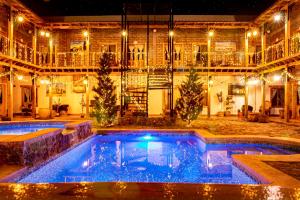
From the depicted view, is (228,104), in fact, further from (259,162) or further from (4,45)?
(259,162)

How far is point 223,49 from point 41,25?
12236 millimetres

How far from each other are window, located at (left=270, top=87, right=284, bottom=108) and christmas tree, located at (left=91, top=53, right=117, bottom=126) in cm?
1273

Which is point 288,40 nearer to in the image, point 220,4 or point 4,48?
point 220,4

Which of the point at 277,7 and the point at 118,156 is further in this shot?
the point at 277,7

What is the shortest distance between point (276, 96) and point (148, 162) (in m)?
16.7

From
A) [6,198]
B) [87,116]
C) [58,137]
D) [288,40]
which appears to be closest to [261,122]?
[288,40]

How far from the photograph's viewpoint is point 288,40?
15781 mm

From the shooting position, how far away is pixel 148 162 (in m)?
8.39

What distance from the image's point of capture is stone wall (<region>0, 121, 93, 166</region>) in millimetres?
6012

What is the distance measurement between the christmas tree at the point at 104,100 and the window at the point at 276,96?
501 inches

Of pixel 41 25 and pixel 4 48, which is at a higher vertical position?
pixel 41 25

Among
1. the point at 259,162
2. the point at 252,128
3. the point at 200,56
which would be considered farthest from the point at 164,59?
the point at 259,162

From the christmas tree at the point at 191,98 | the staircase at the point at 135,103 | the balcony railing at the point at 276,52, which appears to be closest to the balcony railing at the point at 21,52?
the staircase at the point at 135,103

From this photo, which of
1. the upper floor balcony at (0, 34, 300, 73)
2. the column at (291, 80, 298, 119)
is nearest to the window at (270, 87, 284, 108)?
the upper floor balcony at (0, 34, 300, 73)
